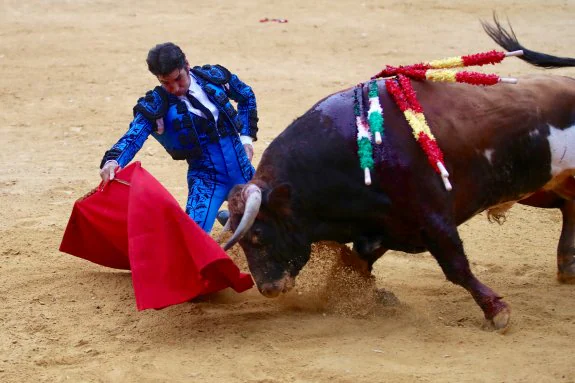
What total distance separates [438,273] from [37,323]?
2460mm

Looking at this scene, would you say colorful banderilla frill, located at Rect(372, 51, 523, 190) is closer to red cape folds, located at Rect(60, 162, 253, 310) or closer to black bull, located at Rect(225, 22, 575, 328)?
black bull, located at Rect(225, 22, 575, 328)

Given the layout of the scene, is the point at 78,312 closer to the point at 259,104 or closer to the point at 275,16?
the point at 259,104

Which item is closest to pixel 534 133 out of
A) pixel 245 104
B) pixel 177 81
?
pixel 245 104

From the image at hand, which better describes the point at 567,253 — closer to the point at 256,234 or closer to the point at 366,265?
the point at 366,265

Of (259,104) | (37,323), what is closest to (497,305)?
(37,323)

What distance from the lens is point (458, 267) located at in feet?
16.1

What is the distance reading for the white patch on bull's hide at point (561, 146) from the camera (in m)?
5.28

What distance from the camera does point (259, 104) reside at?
9867 mm

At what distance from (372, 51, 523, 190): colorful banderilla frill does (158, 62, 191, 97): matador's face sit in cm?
113

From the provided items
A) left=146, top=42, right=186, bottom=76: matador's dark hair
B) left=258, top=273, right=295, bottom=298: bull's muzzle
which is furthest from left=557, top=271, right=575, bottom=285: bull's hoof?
left=146, top=42, right=186, bottom=76: matador's dark hair

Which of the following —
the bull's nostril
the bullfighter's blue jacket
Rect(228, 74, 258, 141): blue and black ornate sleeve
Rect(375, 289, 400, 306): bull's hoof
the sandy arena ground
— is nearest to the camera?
the sandy arena ground

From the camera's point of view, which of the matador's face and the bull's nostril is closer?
the bull's nostril

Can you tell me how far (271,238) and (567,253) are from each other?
1.99 metres

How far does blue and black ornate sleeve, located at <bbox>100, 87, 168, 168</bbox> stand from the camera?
5.36 m
